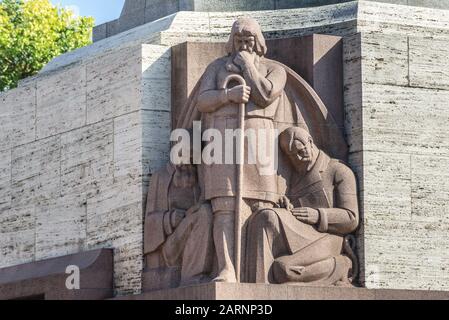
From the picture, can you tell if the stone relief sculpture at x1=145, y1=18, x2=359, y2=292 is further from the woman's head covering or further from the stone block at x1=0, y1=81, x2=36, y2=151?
the stone block at x1=0, y1=81, x2=36, y2=151

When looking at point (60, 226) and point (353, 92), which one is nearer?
point (353, 92)

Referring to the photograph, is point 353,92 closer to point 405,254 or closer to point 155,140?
point 405,254

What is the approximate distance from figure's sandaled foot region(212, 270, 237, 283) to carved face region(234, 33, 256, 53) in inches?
94.2

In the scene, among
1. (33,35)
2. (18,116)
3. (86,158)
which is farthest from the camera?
(33,35)

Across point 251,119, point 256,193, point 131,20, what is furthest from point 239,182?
point 131,20

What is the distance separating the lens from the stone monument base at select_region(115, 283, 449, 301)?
2058cm

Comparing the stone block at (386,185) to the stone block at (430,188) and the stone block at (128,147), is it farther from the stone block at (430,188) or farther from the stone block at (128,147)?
the stone block at (128,147)

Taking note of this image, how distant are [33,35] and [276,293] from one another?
1987 cm

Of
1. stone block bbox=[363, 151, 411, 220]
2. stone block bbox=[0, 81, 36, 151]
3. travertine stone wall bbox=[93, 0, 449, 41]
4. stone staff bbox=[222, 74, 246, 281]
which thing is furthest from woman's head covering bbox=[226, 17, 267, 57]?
stone block bbox=[0, 81, 36, 151]

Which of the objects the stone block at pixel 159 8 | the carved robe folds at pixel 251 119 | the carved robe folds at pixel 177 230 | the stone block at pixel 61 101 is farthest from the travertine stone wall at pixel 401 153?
the stone block at pixel 61 101

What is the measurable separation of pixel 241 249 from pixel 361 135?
1.84m

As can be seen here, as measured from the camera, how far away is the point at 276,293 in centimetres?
2072
